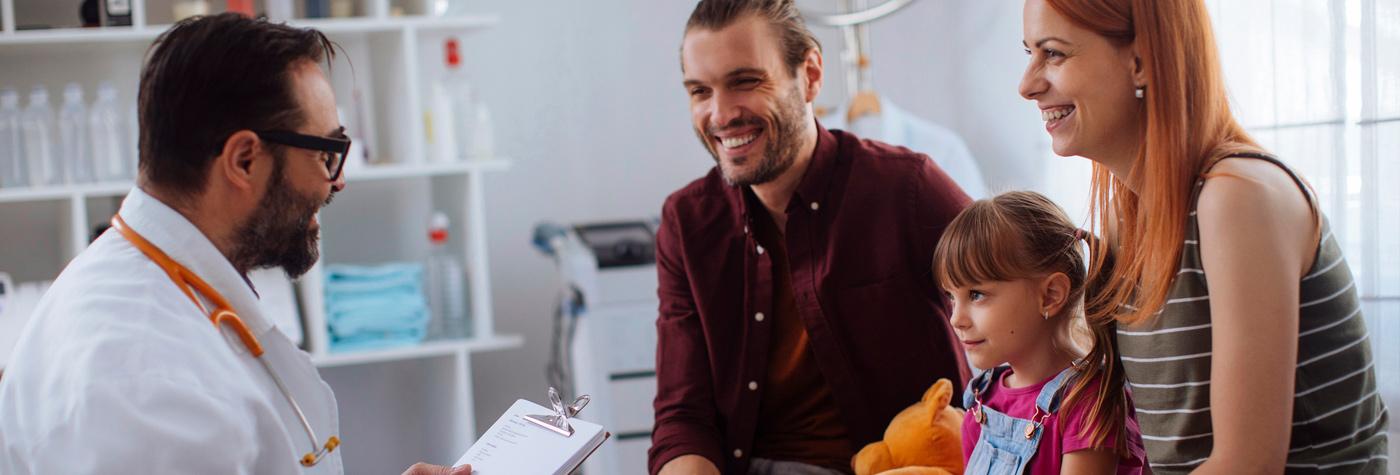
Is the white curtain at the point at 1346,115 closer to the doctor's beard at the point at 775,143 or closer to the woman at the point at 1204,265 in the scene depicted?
the woman at the point at 1204,265

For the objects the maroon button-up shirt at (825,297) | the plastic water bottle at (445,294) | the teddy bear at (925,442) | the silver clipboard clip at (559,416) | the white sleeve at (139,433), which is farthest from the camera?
the plastic water bottle at (445,294)

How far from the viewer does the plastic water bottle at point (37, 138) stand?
2.88 meters

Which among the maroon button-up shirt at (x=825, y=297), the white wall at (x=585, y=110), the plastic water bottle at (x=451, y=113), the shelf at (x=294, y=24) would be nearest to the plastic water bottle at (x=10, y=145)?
the shelf at (x=294, y=24)

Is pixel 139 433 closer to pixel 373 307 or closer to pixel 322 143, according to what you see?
pixel 322 143

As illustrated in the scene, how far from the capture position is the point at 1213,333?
1.18 m

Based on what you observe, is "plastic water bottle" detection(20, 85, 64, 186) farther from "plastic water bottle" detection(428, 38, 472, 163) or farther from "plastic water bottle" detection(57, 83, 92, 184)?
"plastic water bottle" detection(428, 38, 472, 163)

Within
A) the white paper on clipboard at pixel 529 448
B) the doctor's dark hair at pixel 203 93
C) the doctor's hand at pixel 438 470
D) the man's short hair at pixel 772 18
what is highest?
the man's short hair at pixel 772 18

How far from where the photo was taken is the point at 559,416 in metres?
1.44

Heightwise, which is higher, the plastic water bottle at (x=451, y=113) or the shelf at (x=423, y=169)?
the plastic water bottle at (x=451, y=113)

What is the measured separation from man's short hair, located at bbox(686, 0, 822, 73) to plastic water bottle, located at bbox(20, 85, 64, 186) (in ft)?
6.06

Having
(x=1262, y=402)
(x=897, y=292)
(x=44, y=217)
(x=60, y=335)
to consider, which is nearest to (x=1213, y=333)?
(x=1262, y=402)

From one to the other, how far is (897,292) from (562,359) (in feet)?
6.61

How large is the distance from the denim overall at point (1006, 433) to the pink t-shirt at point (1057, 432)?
0.01 m

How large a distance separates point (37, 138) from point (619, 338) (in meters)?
1.50
